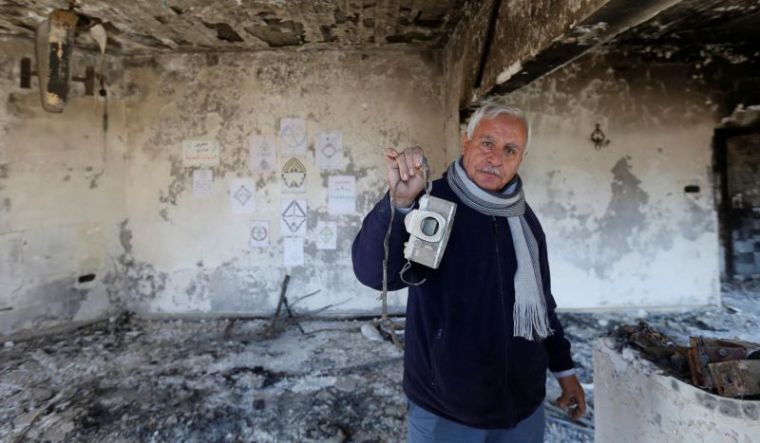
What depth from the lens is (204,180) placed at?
3914 millimetres

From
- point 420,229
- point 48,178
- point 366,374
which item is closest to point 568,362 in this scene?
point 420,229

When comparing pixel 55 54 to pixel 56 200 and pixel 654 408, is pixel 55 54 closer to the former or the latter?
pixel 56 200

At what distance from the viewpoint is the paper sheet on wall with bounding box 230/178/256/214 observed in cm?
391

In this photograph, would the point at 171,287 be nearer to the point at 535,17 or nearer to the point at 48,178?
the point at 48,178

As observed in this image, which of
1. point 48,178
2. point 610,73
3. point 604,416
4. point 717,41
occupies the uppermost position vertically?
point 717,41

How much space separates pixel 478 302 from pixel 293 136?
3179 mm

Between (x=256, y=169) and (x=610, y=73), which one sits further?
(x=256, y=169)

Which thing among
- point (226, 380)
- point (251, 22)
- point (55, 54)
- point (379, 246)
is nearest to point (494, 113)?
point (379, 246)

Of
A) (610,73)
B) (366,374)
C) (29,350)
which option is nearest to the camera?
(366,374)

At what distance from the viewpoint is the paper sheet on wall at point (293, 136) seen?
12.7 feet

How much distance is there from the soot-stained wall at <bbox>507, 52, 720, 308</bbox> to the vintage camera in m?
2.95

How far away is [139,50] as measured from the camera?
3.75 metres

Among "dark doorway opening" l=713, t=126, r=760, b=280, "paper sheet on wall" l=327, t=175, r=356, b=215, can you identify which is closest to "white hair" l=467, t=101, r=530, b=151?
"paper sheet on wall" l=327, t=175, r=356, b=215

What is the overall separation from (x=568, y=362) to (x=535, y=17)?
4.85ft
